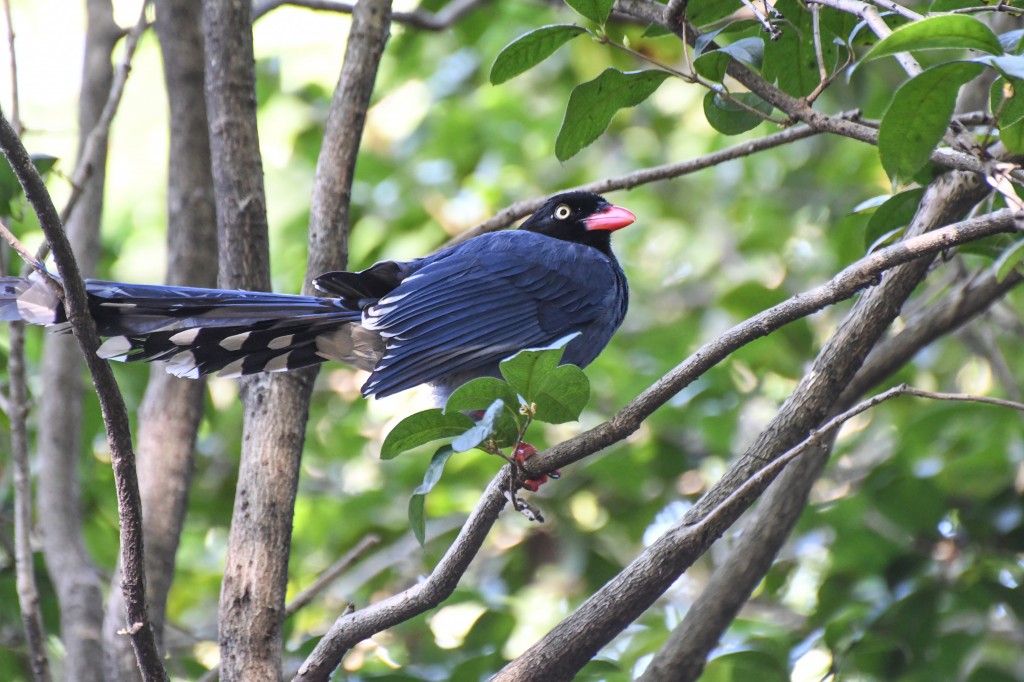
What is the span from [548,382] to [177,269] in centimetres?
217

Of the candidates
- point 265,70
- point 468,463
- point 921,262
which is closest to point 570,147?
point 921,262

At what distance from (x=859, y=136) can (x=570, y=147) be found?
2.63 feet

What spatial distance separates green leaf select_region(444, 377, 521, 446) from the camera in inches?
92.2

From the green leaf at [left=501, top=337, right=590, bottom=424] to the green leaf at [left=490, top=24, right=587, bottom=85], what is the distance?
95 centimetres

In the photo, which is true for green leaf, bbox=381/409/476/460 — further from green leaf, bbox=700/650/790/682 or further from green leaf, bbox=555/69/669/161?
green leaf, bbox=700/650/790/682

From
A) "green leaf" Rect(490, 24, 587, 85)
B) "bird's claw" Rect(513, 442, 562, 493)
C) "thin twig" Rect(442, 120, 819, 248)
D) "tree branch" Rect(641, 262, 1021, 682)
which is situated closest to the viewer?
"bird's claw" Rect(513, 442, 562, 493)

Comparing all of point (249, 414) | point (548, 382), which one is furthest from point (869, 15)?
point (249, 414)

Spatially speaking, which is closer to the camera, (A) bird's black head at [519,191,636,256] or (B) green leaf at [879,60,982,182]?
(B) green leaf at [879,60,982,182]

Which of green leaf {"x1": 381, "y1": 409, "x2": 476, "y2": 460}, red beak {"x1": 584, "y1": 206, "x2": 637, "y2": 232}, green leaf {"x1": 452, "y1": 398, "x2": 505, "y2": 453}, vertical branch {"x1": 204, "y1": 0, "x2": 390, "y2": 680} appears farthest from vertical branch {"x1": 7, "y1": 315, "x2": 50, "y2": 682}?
red beak {"x1": 584, "y1": 206, "x2": 637, "y2": 232}

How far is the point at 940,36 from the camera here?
80.4 inches

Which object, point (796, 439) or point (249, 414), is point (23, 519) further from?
Result: point (796, 439)

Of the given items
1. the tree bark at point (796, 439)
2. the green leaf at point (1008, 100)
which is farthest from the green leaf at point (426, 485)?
the green leaf at point (1008, 100)

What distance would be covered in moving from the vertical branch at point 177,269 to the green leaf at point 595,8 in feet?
6.22

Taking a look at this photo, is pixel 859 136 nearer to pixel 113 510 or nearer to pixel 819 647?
pixel 819 647
